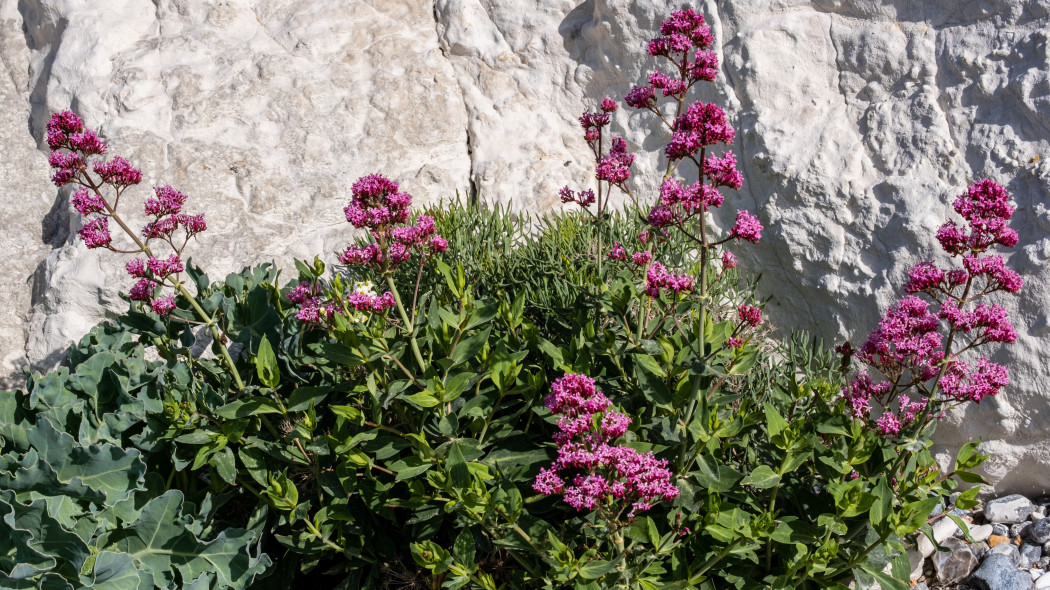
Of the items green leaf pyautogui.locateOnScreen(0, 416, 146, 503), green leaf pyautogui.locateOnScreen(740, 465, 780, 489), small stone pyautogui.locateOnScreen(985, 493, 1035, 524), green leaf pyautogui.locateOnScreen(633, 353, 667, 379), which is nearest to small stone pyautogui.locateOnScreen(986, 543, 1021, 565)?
small stone pyautogui.locateOnScreen(985, 493, 1035, 524)

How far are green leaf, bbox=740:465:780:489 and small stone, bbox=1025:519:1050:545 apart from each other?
185cm

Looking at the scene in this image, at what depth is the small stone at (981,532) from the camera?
3.74 meters

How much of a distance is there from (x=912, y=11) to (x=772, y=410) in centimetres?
267

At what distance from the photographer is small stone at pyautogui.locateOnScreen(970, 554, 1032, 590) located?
3.44 metres

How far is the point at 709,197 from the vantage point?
261cm

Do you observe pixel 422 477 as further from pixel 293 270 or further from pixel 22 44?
pixel 22 44

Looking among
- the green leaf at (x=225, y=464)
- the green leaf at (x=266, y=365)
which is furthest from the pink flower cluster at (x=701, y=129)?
the green leaf at (x=225, y=464)

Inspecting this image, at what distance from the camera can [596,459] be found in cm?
226

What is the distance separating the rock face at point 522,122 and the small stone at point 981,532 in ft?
0.97

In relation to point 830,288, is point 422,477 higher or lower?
lower

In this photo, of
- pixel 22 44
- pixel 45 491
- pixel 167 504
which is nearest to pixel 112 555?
pixel 167 504

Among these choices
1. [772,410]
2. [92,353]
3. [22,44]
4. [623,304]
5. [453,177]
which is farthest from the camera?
[22,44]

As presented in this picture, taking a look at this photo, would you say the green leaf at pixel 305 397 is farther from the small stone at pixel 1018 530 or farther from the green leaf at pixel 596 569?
the small stone at pixel 1018 530

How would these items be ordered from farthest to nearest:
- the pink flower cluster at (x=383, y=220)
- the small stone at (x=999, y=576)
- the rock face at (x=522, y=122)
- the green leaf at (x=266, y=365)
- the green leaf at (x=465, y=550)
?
the rock face at (x=522, y=122) < the small stone at (x=999, y=576) < the green leaf at (x=266, y=365) < the pink flower cluster at (x=383, y=220) < the green leaf at (x=465, y=550)
